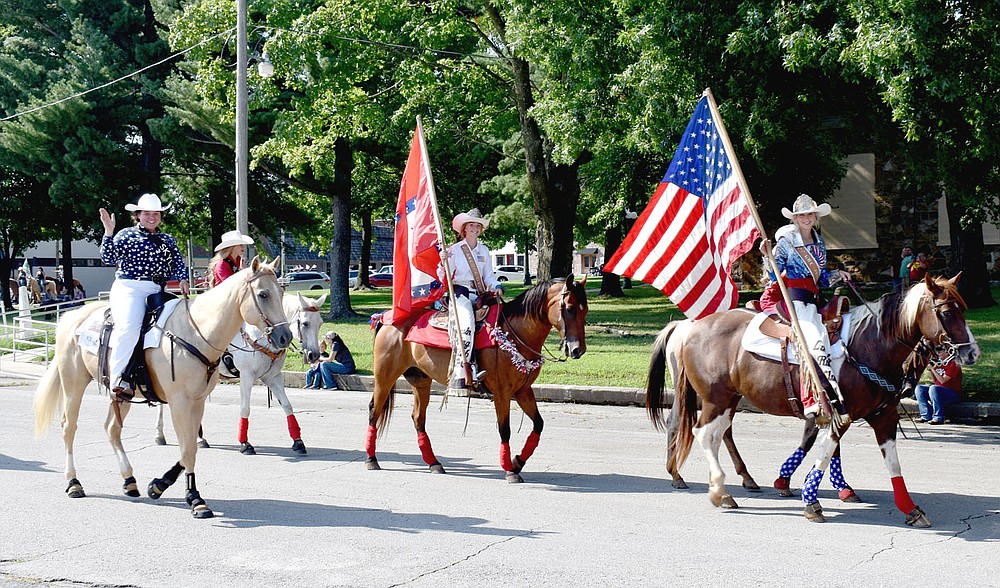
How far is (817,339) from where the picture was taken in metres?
7.27

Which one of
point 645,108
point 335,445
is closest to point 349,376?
point 335,445

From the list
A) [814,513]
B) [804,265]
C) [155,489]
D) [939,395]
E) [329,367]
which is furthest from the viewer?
[329,367]

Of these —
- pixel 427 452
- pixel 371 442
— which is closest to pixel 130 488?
pixel 371 442

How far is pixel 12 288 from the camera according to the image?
45906 mm

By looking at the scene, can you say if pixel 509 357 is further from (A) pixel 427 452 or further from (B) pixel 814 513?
(B) pixel 814 513

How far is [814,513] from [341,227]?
24376 mm

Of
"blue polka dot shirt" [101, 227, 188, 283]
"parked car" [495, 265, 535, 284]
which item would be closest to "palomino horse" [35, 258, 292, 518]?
"blue polka dot shirt" [101, 227, 188, 283]

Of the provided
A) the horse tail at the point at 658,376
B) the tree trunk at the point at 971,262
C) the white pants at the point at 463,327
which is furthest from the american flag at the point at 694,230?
the tree trunk at the point at 971,262

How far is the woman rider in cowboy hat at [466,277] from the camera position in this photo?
9.03 meters

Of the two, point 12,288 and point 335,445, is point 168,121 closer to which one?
point 12,288

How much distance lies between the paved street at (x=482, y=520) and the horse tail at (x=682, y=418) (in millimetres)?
351

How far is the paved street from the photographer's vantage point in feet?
18.7

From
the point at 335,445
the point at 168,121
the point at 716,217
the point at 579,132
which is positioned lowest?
the point at 335,445

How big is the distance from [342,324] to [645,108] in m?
13.0
